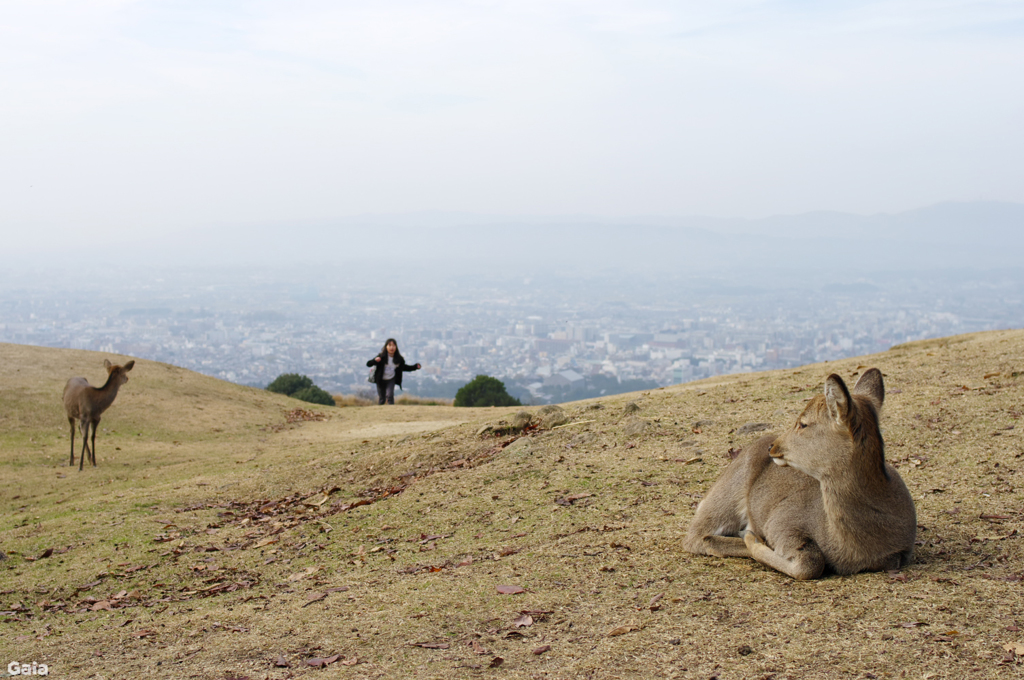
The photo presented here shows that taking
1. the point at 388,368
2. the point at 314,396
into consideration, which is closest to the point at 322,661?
the point at 388,368

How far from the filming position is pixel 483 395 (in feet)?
101

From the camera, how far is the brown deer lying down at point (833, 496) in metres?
5.04

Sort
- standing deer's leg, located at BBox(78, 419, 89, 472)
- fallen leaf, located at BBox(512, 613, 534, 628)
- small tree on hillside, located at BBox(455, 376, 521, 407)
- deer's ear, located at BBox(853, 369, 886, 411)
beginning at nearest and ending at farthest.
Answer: fallen leaf, located at BBox(512, 613, 534, 628), deer's ear, located at BBox(853, 369, 886, 411), standing deer's leg, located at BBox(78, 419, 89, 472), small tree on hillside, located at BBox(455, 376, 521, 407)

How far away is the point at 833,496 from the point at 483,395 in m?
25.8

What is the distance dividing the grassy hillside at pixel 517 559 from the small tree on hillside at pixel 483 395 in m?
15.5

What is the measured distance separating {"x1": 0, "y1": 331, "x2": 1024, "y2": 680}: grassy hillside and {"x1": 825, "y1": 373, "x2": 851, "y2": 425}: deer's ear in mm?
1158

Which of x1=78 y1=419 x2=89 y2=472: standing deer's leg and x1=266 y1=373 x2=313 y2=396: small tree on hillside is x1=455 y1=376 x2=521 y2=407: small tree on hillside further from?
x1=78 y1=419 x2=89 y2=472: standing deer's leg

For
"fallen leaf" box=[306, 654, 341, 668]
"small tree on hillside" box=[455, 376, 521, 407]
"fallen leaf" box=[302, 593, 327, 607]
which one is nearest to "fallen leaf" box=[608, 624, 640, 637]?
"fallen leaf" box=[306, 654, 341, 668]

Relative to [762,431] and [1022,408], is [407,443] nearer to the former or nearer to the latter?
[762,431]

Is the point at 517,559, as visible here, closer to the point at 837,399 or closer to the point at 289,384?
the point at 837,399

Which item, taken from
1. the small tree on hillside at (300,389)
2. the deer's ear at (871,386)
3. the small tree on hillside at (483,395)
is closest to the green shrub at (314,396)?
the small tree on hillside at (300,389)

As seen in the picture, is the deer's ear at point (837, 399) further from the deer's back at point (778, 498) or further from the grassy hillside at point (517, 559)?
the grassy hillside at point (517, 559)

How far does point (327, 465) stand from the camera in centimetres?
1216

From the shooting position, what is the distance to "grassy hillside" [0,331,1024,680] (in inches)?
185
